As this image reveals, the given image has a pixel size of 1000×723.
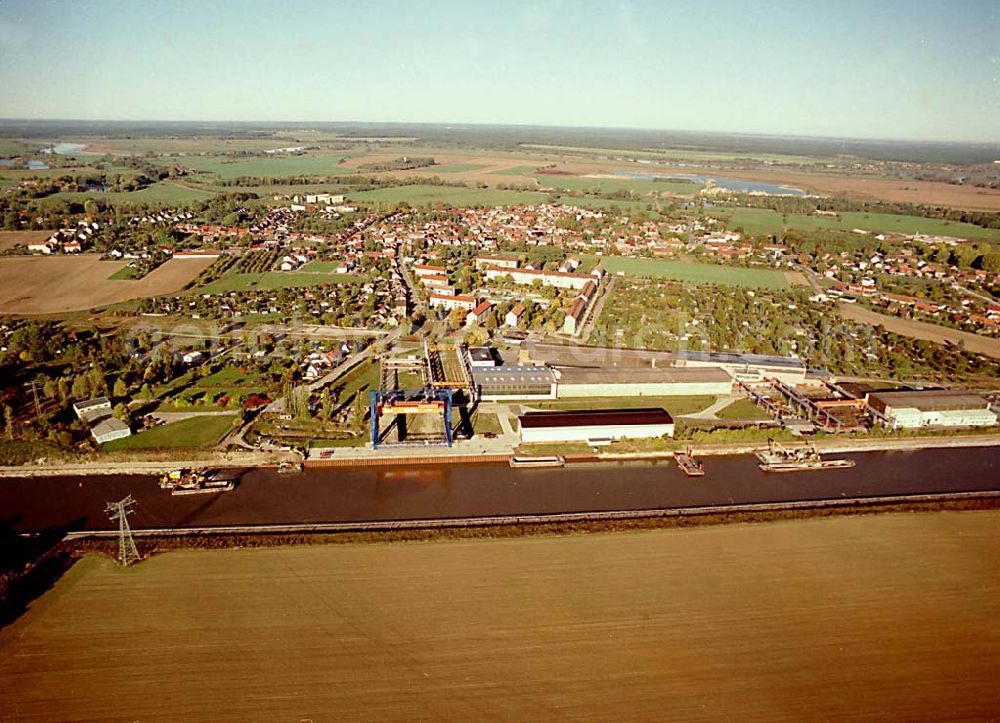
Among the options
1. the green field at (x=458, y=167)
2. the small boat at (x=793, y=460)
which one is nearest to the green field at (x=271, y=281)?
the small boat at (x=793, y=460)

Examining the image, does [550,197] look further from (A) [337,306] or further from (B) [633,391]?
(B) [633,391]

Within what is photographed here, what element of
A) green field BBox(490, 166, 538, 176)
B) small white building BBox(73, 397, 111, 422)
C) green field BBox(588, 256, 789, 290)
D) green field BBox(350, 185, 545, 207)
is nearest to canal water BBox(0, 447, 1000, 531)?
small white building BBox(73, 397, 111, 422)

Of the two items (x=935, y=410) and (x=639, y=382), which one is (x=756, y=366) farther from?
(x=935, y=410)

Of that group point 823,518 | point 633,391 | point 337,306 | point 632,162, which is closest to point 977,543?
point 823,518

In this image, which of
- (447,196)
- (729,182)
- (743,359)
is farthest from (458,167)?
(743,359)

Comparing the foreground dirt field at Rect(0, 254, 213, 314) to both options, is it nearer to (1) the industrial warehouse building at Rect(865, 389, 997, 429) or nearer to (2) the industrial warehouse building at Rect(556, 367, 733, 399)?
(2) the industrial warehouse building at Rect(556, 367, 733, 399)
